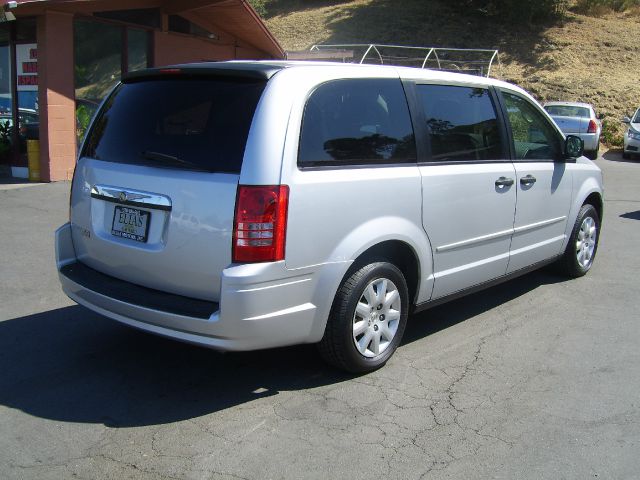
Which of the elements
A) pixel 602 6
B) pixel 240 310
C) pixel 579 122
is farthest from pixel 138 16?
pixel 602 6

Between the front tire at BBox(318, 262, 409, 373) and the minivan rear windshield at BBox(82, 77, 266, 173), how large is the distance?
1036 mm

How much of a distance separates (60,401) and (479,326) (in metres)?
3.10

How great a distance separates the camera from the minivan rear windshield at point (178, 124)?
3828 mm

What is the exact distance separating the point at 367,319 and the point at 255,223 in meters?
1.08

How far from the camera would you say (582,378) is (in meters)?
4.44

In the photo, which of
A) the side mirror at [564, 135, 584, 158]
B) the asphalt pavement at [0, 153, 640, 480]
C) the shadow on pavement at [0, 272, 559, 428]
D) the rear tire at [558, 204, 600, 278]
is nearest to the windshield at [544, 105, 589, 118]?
the rear tire at [558, 204, 600, 278]

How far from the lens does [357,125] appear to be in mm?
4234

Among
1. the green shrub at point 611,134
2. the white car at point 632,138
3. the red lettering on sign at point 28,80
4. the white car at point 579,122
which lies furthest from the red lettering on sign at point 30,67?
the green shrub at point 611,134

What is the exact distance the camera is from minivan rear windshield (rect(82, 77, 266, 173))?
383 cm

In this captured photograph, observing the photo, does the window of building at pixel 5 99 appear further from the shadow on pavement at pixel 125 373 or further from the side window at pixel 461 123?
the side window at pixel 461 123

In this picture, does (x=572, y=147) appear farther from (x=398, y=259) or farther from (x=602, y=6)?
(x=602, y=6)

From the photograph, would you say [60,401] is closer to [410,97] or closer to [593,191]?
[410,97]

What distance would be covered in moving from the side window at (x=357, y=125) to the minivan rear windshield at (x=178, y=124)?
375mm

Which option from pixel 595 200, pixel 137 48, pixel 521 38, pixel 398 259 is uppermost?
pixel 521 38
